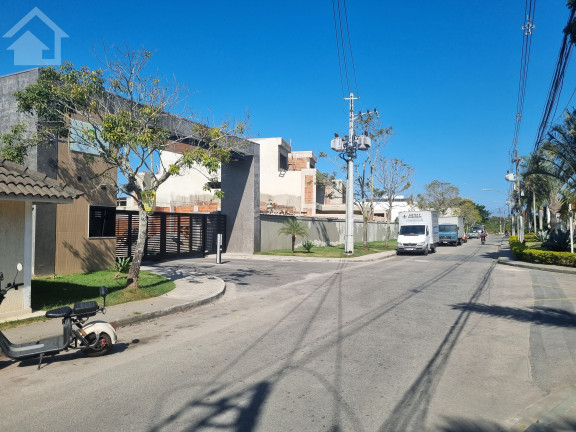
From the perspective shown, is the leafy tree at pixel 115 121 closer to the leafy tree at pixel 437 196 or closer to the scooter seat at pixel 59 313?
the scooter seat at pixel 59 313

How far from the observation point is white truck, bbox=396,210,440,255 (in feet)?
98.5

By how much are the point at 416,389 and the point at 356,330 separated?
2.87 meters

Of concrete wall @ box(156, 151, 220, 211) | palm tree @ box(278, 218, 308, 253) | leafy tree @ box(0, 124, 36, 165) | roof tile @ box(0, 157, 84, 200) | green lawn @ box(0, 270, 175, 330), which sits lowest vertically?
green lawn @ box(0, 270, 175, 330)

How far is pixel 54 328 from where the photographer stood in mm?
7812

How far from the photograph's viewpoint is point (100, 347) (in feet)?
20.6

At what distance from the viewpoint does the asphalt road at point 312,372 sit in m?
4.23

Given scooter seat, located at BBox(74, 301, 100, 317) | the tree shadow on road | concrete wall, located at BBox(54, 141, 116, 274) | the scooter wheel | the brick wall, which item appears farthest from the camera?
the brick wall

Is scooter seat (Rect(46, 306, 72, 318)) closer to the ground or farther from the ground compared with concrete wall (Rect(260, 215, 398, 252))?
closer to the ground

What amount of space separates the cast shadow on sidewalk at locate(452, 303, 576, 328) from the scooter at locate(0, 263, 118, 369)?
784cm

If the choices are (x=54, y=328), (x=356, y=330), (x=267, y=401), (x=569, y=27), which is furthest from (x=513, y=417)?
(x=569, y=27)

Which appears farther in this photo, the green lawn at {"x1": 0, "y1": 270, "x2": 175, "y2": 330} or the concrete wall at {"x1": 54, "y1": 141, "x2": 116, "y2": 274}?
the concrete wall at {"x1": 54, "y1": 141, "x2": 116, "y2": 274}

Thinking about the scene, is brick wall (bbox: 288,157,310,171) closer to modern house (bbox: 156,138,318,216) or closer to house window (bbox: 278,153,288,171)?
house window (bbox: 278,153,288,171)

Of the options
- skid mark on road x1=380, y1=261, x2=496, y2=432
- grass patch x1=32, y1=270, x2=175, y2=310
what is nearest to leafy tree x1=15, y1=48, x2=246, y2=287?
grass patch x1=32, y1=270, x2=175, y2=310

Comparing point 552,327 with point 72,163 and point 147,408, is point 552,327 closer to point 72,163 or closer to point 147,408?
point 147,408
